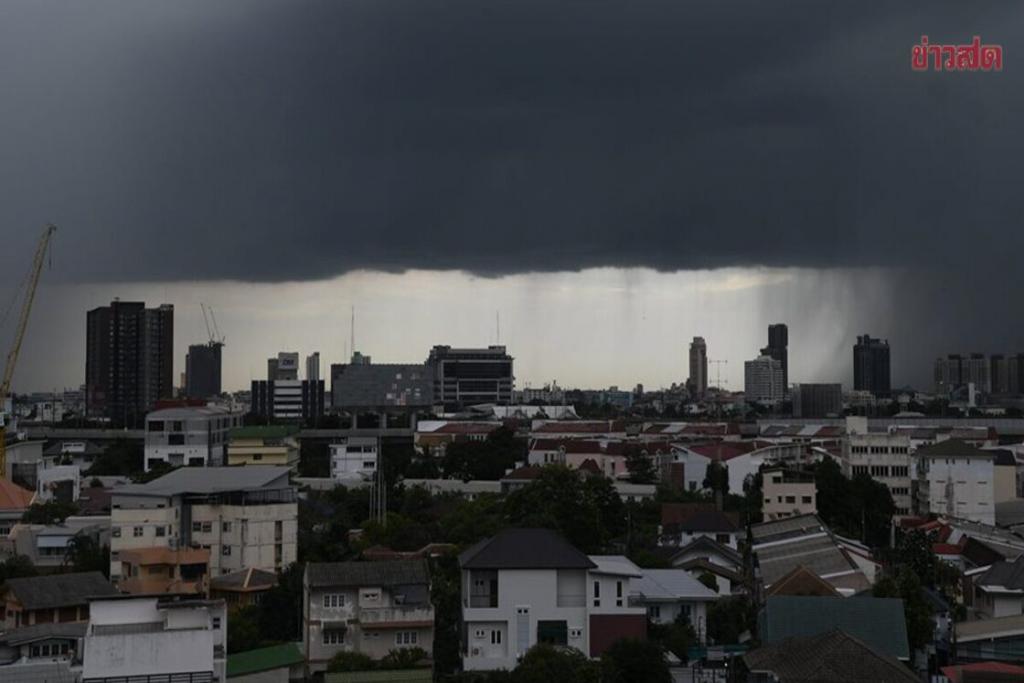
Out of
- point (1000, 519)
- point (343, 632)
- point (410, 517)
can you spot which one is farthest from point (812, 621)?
point (1000, 519)

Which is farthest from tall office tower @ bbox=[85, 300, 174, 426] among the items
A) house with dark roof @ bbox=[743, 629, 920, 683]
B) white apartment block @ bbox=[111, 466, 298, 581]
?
house with dark roof @ bbox=[743, 629, 920, 683]

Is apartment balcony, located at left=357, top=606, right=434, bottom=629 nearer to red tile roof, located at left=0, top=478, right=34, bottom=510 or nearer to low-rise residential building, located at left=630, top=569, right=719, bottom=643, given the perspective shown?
low-rise residential building, located at left=630, top=569, right=719, bottom=643

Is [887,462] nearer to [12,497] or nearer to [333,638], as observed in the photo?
[333,638]

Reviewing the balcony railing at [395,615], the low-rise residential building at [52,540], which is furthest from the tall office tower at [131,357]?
the balcony railing at [395,615]

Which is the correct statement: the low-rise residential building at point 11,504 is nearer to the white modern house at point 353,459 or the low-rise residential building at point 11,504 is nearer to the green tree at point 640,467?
the white modern house at point 353,459

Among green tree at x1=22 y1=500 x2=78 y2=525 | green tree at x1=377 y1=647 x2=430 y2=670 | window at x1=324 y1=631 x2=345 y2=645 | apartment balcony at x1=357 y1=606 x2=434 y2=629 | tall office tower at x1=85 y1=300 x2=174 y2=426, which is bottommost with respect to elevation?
green tree at x1=377 y1=647 x2=430 y2=670

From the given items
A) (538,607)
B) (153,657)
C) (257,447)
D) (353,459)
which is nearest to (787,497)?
(538,607)
